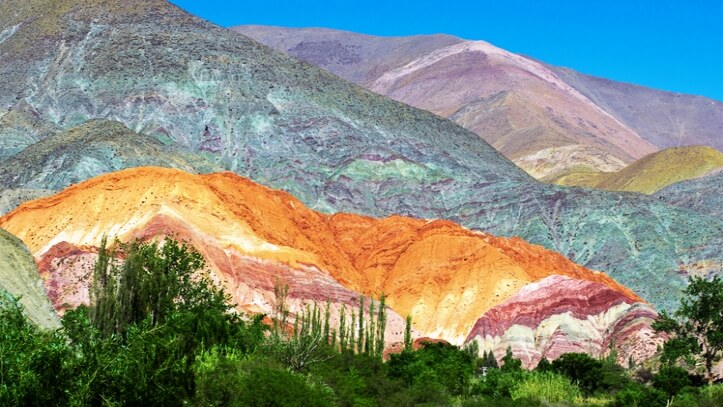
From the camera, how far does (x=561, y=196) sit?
137000 millimetres

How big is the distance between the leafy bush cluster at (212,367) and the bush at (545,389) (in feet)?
0.36

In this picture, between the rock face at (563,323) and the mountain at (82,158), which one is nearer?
the rock face at (563,323)

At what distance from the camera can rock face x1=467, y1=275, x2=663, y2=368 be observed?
280 ft

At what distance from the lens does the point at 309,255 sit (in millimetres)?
92812

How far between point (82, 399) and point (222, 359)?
16428 millimetres

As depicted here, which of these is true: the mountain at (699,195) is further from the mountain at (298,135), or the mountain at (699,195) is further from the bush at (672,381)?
the bush at (672,381)

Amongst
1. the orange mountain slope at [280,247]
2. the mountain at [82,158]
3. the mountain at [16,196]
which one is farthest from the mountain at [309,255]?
the mountain at [82,158]

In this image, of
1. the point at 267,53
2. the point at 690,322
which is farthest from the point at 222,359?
the point at 267,53

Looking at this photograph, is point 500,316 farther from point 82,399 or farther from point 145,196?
point 82,399

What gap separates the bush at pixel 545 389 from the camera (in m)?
51.4

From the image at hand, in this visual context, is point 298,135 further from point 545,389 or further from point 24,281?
point 24,281

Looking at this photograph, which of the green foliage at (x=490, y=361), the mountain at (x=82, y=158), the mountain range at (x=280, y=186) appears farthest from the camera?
the mountain at (x=82, y=158)

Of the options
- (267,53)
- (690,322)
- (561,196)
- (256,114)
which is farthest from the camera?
(267,53)

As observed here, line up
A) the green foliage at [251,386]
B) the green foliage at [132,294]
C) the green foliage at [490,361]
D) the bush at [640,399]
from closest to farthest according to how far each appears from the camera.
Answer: the green foliage at [251,386]
the green foliage at [132,294]
the bush at [640,399]
the green foliage at [490,361]
